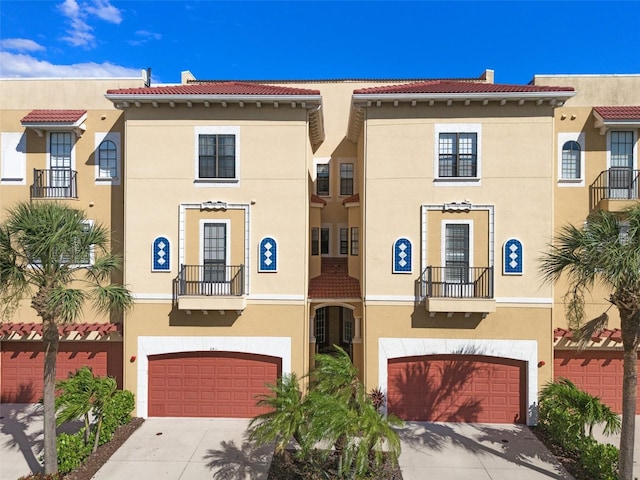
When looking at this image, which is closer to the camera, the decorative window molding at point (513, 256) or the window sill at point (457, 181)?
the decorative window molding at point (513, 256)

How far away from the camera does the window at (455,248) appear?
12336mm

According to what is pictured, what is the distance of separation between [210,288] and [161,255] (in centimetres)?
199

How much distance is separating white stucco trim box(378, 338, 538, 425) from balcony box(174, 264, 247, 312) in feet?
15.9

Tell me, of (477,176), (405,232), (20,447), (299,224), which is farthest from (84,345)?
(477,176)

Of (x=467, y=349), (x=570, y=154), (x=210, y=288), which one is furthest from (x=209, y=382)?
(x=570, y=154)

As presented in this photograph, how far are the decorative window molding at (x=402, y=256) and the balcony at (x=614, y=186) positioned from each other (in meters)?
6.50

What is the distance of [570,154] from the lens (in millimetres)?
13234

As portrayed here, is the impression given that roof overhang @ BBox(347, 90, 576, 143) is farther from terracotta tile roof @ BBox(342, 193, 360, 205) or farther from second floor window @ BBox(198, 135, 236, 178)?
second floor window @ BBox(198, 135, 236, 178)

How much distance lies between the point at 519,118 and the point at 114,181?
45.4 feet

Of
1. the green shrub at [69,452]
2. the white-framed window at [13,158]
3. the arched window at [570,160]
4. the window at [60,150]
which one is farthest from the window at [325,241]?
the white-framed window at [13,158]

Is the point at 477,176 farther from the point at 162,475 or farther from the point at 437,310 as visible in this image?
the point at 162,475

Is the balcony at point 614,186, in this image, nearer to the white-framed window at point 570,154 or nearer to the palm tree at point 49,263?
the white-framed window at point 570,154

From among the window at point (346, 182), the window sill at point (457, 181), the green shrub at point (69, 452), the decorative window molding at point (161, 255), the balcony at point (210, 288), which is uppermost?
the window at point (346, 182)

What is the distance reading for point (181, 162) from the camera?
12.7m
